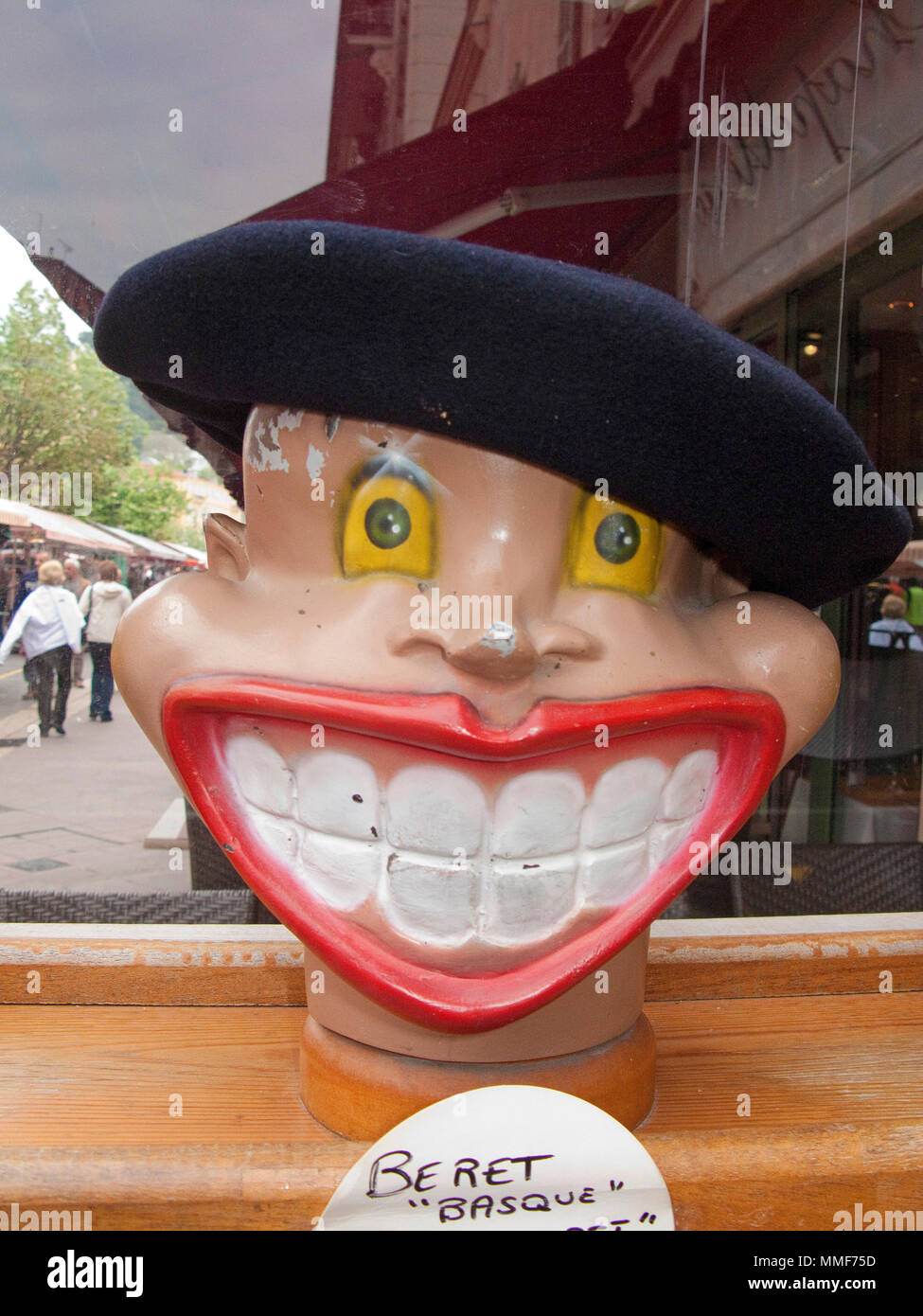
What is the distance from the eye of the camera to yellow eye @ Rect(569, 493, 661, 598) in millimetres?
745

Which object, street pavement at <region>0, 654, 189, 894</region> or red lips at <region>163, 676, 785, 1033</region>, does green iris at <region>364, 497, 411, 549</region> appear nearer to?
red lips at <region>163, 676, 785, 1033</region>

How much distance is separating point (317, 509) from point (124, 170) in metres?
1.78

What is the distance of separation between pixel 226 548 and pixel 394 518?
215 mm

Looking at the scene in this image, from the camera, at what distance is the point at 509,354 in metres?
0.64

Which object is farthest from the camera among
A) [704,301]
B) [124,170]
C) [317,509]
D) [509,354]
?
→ [704,301]

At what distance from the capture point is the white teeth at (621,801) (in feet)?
2.46

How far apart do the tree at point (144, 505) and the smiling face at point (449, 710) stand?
5.47m

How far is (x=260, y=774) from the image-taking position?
2.53ft

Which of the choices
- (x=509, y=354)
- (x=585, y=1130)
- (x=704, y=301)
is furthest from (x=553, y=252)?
(x=704, y=301)

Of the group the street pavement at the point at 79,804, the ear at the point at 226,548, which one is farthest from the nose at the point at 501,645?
the street pavement at the point at 79,804

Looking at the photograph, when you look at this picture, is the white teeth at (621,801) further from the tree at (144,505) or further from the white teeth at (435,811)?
the tree at (144,505)

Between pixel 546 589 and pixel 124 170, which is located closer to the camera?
pixel 546 589

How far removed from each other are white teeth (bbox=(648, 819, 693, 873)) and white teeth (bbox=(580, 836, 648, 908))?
0.01 metres
